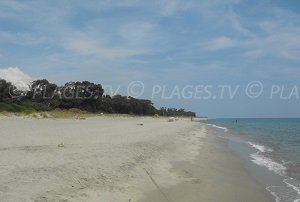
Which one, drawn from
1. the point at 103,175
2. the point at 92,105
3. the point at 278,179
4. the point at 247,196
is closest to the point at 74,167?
the point at 103,175

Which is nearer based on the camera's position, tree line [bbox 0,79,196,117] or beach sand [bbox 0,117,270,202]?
beach sand [bbox 0,117,270,202]

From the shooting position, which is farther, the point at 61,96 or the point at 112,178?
the point at 61,96

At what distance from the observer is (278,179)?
14.9 metres

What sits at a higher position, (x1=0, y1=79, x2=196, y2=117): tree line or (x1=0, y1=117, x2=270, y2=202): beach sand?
(x1=0, y1=79, x2=196, y2=117): tree line

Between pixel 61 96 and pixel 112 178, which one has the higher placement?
pixel 61 96

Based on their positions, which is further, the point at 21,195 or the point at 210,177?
the point at 210,177

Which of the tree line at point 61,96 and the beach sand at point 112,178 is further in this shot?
the tree line at point 61,96

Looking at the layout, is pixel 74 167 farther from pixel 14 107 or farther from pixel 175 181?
pixel 14 107

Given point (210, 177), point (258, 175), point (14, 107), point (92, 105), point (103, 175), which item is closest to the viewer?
point (103, 175)

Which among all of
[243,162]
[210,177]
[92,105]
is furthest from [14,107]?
[210,177]

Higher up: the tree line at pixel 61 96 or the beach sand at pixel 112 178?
the tree line at pixel 61 96

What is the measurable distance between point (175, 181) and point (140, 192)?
252cm

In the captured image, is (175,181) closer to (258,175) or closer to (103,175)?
(103,175)

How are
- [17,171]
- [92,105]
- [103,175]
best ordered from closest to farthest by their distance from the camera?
[17,171], [103,175], [92,105]
